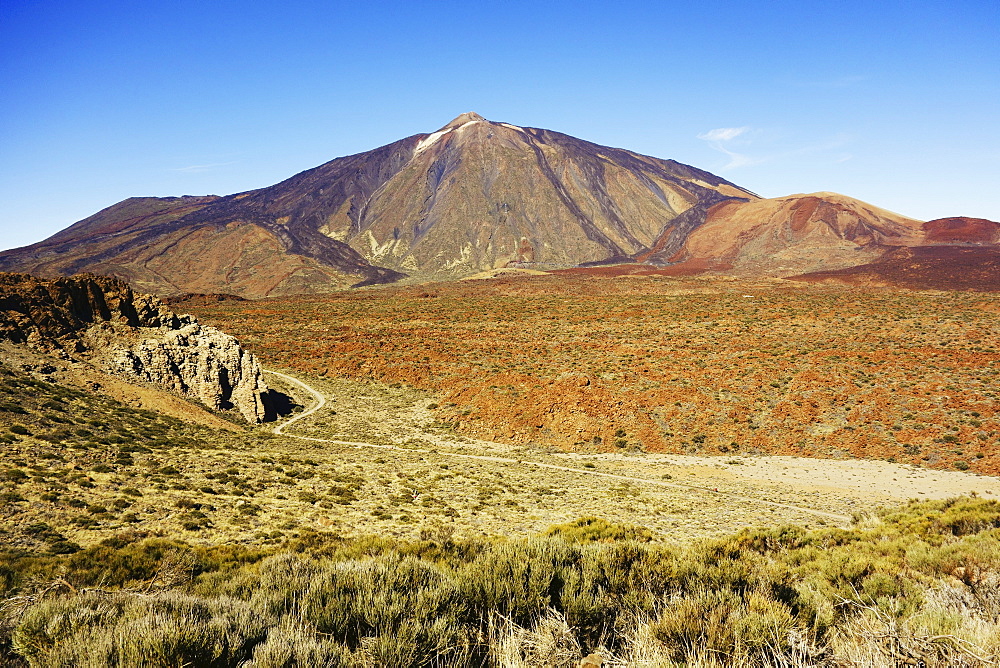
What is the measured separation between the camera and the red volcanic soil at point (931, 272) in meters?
71.3

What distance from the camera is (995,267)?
75.7 meters

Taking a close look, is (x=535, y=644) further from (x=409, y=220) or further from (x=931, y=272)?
(x=409, y=220)

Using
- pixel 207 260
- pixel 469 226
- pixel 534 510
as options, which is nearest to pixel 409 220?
pixel 469 226

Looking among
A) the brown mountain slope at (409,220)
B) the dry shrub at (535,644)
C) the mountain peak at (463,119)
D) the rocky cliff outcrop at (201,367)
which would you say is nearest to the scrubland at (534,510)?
the dry shrub at (535,644)

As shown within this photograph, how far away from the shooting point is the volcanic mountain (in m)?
108

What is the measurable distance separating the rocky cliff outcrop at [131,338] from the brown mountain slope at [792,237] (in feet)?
302

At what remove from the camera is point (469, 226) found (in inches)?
5404

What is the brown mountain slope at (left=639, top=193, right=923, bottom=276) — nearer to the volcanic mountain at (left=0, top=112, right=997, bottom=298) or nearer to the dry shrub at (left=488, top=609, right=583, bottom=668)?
the volcanic mountain at (left=0, top=112, right=997, bottom=298)

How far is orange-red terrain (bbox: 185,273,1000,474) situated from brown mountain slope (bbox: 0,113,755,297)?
6505cm

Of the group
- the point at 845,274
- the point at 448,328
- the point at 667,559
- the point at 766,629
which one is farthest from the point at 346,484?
the point at 845,274

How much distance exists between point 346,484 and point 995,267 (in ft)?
329

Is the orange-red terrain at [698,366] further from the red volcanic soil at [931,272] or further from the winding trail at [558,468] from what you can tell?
the red volcanic soil at [931,272]

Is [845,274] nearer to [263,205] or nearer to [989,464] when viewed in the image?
[989,464]

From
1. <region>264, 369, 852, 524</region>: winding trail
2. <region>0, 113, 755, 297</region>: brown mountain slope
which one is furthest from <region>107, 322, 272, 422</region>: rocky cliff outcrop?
<region>0, 113, 755, 297</region>: brown mountain slope
